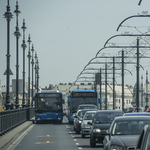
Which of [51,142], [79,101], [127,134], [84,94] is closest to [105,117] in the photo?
[51,142]

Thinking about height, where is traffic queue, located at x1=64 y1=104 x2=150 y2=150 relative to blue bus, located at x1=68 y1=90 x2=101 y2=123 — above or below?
below

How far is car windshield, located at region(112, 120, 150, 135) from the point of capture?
40.3 feet

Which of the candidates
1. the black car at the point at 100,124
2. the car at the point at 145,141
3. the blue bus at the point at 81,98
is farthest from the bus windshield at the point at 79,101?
the car at the point at 145,141

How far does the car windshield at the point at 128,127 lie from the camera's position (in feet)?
40.3

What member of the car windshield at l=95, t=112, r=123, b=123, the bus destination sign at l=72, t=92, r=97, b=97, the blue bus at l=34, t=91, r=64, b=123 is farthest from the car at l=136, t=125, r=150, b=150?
the blue bus at l=34, t=91, r=64, b=123

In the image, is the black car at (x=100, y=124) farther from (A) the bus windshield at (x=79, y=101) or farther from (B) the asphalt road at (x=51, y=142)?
(A) the bus windshield at (x=79, y=101)

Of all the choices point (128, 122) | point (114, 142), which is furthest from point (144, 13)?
point (114, 142)

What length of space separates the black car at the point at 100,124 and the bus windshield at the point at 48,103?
22.9 meters

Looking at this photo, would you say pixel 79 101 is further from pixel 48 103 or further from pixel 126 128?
pixel 126 128

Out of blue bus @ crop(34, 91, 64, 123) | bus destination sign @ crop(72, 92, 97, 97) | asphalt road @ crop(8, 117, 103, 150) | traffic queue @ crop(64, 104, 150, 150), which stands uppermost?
bus destination sign @ crop(72, 92, 97, 97)

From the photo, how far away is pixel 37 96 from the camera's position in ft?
139

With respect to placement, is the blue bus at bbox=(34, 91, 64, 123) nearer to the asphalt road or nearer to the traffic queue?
the asphalt road

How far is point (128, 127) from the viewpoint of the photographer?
12.5 m

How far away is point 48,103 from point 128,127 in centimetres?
2993
